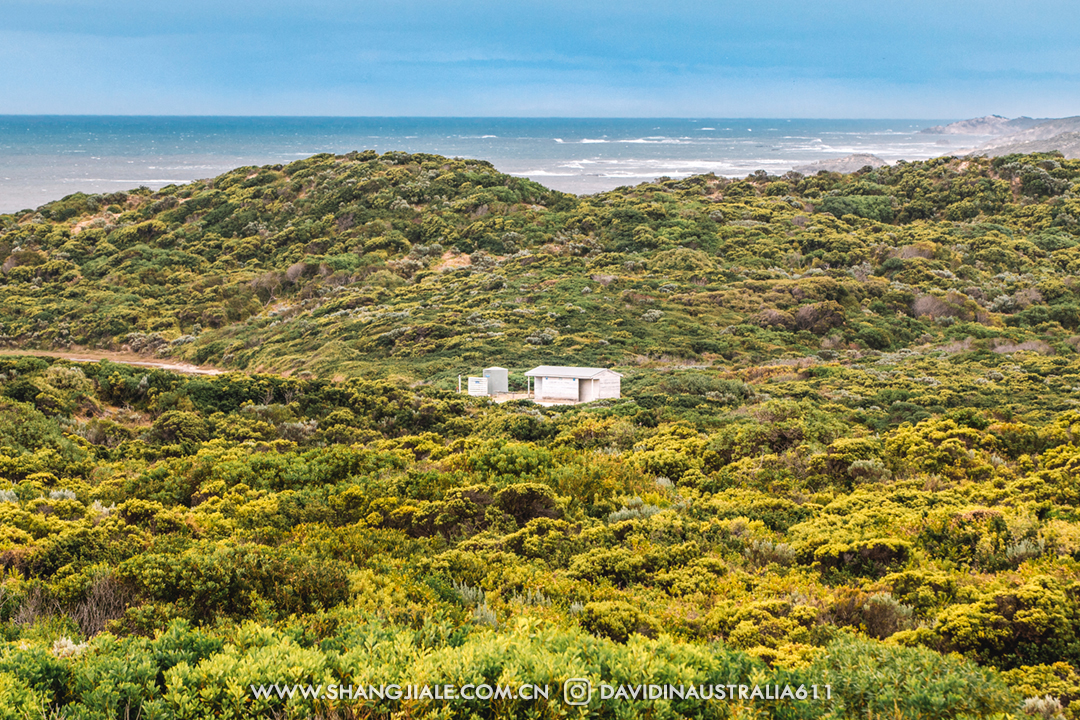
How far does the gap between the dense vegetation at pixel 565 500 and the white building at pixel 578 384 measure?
1529 millimetres

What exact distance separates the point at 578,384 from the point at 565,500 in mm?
12309

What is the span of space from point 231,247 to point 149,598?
46.6 meters

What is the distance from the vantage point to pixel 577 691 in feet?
15.6

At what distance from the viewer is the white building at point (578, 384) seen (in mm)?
23359

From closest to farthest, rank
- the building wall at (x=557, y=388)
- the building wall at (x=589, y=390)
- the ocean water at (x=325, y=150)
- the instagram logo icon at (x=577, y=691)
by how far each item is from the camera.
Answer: the instagram logo icon at (x=577, y=691), the building wall at (x=589, y=390), the building wall at (x=557, y=388), the ocean water at (x=325, y=150)

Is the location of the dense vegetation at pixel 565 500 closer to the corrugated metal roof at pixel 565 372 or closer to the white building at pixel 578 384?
the white building at pixel 578 384

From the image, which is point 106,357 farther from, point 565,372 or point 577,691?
point 577,691

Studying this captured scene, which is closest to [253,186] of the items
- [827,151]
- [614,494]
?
[614,494]

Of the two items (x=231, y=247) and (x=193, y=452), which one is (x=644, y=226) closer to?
(x=231, y=247)

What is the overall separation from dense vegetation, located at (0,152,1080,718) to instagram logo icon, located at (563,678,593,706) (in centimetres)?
11

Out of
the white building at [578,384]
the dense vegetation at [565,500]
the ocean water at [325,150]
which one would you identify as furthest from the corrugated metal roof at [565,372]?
the ocean water at [325,150]

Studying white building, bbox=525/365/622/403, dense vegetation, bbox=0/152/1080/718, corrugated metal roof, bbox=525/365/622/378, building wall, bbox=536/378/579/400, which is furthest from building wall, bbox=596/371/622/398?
dense vegetation, bbox=0/152/1080/718

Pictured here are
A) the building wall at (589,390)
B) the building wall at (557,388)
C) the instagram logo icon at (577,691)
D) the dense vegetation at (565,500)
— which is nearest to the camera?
the instagram logo icon at (577,691)

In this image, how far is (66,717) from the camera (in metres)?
→ 4.38
